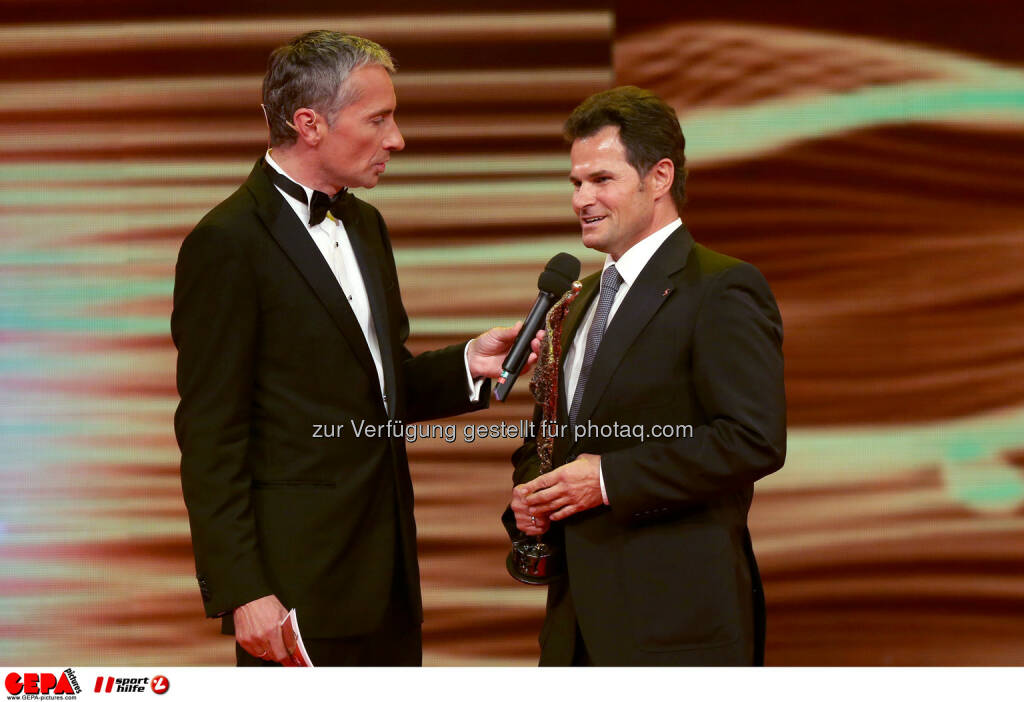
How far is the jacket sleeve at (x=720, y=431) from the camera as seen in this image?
82.9 inches

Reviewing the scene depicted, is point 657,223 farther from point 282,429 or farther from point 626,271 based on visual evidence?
point 282,429

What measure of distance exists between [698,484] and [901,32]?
92.1 inches

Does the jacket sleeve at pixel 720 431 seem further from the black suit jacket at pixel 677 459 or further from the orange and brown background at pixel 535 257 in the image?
the orange and brown background at pixel 535 257

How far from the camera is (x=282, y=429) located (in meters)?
2.35

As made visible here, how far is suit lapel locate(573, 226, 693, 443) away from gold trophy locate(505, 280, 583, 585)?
0.51 ft

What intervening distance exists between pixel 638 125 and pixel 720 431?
725mm

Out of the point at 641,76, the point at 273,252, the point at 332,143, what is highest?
the point at 641,76

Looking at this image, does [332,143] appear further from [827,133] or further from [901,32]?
[901,32]

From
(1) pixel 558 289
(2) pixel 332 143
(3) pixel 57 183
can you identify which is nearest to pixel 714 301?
(1) pixel 558 289

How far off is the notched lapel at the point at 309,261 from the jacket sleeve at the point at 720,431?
2.16 ft

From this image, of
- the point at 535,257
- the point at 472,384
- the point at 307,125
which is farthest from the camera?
the point at 535,257

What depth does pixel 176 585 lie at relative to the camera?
383 cm

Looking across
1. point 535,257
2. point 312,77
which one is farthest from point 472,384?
point 535,257
